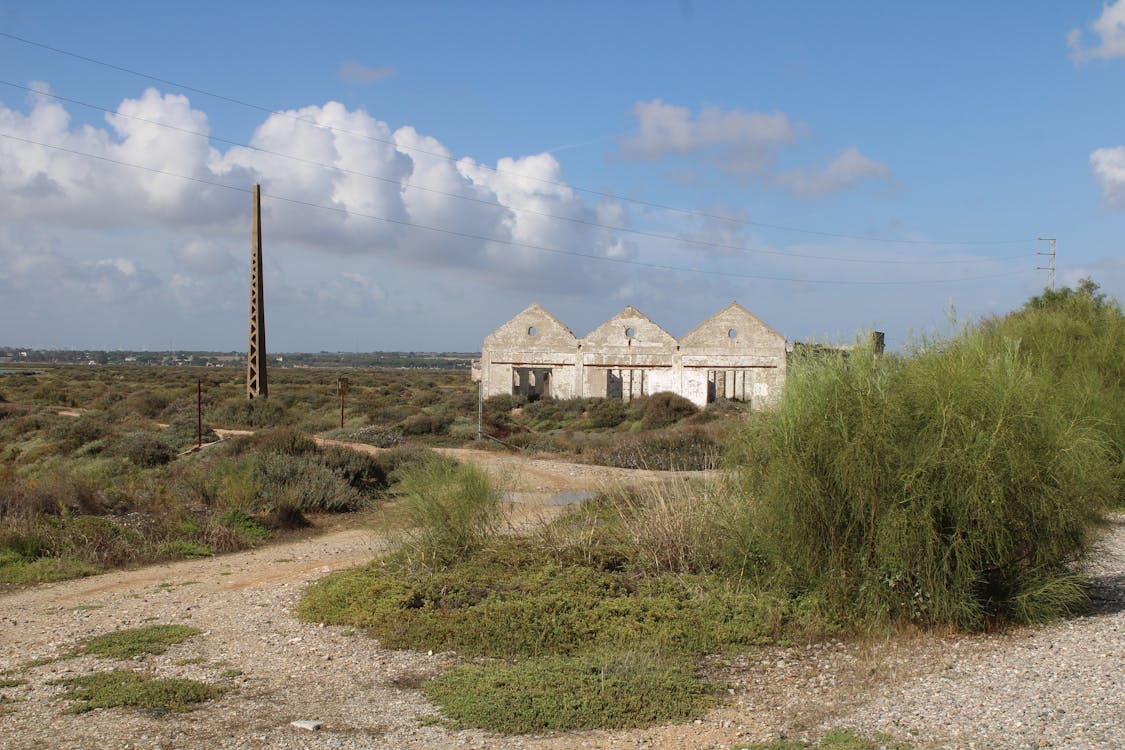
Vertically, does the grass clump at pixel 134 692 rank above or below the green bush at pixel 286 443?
below

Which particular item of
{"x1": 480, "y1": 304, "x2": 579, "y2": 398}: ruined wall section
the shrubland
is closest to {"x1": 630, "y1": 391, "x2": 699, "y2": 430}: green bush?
{"x1": 480, "y1": 304, "x2": 579, "y2": 398}: ruined wall section

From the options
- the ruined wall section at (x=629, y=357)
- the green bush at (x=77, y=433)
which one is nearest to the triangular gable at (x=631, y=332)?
the ruined wall section at (x=629, y=357)

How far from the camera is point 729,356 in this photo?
4009cm

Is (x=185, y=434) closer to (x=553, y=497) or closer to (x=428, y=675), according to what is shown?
(x=553, y=497)

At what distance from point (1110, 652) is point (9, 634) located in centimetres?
955

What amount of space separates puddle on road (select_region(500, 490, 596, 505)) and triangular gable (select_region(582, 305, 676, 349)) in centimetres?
2335

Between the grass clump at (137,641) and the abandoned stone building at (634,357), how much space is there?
1231 inches

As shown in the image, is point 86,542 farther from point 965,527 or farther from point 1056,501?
point 1056,501

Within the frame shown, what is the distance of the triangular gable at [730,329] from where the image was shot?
39.9 meters

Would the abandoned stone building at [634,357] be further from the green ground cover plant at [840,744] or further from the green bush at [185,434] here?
the green ground cover plant at [840,744]

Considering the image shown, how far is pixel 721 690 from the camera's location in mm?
6906

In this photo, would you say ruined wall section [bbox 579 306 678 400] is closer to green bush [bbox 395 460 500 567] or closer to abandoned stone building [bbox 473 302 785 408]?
abandoned stone building [bbox 473 302 785 408]

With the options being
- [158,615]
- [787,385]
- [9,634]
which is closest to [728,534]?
[787,385]

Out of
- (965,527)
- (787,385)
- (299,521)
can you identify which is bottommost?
(299,521)
